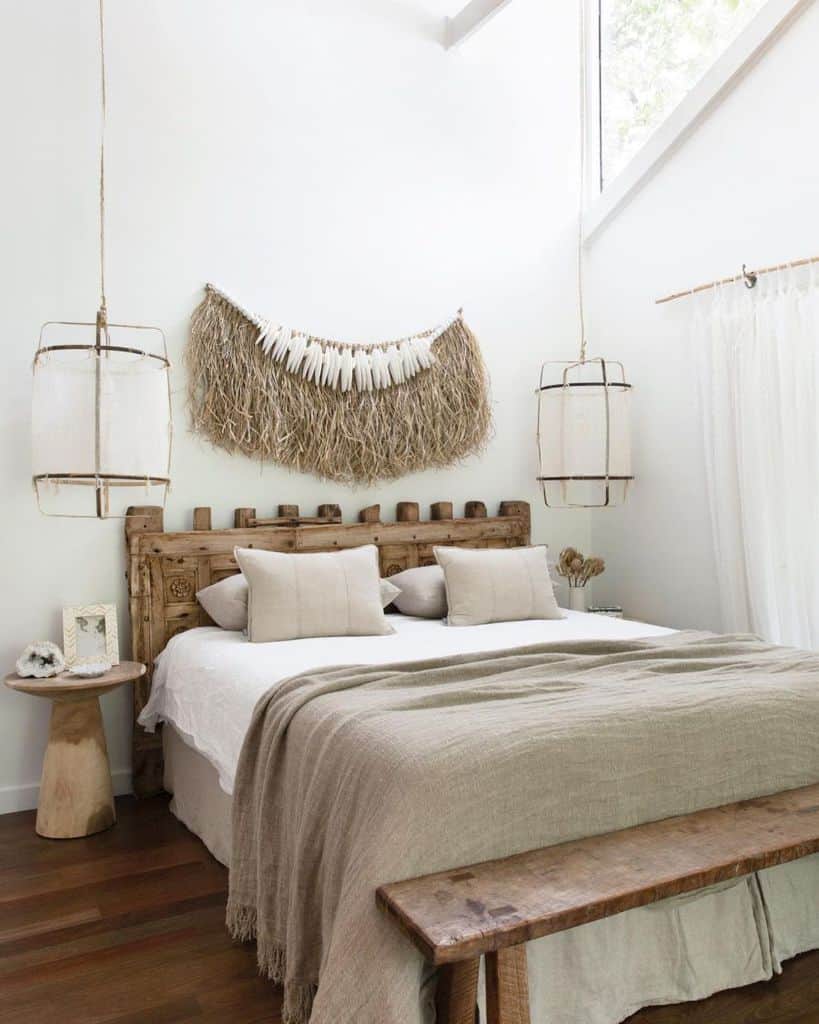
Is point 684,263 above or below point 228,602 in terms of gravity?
above

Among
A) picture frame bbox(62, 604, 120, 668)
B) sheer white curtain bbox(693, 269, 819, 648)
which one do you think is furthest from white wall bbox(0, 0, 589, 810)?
sheer white curtain bbox(693, 269, 819, 648)

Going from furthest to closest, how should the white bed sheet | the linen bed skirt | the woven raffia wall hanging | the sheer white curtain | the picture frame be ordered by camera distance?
the woven raffia wall hanging → the sheer white curtain → the picture frame → the white bed sheet → the linen bed skirt

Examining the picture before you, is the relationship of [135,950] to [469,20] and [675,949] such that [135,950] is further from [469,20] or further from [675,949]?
[469,20]

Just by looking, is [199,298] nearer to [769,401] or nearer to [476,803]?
[769,401]

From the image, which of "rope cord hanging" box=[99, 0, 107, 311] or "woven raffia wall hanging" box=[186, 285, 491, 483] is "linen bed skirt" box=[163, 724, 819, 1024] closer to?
"woven raffia wall hanging" box=[186, 285, 491, 483]

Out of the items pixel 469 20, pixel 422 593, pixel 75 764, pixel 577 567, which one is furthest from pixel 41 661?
pixel 469 20

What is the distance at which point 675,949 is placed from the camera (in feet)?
5.94

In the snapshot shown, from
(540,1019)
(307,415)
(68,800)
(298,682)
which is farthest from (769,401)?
(68,800)

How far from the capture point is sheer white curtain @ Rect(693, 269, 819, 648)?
3168mm

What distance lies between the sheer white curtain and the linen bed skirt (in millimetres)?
1430

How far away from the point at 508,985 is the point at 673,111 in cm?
364

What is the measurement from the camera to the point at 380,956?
1.40m

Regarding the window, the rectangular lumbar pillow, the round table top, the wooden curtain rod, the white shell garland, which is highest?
the window

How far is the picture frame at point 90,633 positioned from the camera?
303cm
